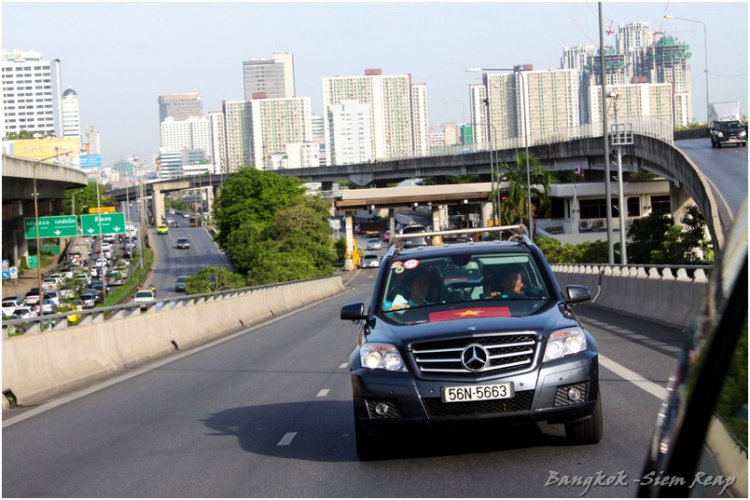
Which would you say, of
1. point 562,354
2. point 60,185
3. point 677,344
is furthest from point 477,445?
point 60,185

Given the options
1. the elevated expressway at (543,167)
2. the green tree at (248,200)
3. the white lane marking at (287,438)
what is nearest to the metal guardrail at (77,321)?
the white lane marking at (287,438)

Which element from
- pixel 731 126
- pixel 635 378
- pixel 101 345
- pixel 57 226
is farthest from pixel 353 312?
pixel 731 126

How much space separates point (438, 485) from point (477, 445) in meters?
1.45

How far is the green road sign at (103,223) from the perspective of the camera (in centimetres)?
7088

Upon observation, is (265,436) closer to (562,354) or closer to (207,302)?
(562,354)

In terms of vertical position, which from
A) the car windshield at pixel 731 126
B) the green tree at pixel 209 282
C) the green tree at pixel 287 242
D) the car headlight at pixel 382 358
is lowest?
the green tree at pixel 209 282

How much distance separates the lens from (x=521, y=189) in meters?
96.9

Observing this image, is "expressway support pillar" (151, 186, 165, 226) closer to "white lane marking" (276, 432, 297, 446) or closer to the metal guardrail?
the metal guardrail

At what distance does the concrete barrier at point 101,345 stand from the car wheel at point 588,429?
7550 millimetres

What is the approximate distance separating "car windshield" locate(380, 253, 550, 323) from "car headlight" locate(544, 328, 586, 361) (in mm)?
773

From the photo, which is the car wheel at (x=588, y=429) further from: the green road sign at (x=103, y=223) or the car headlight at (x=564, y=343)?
the green road sign at (x=103, y=223)

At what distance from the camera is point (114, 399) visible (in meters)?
12.9

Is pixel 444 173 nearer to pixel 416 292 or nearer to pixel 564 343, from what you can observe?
pixel 416 292

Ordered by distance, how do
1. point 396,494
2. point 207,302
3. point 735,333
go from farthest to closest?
point 207,302, point 396,494, point 735,333
